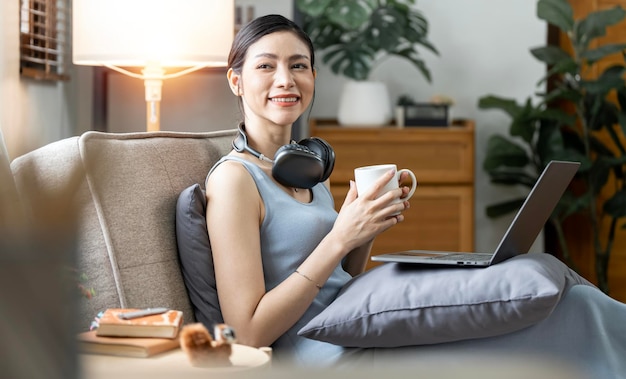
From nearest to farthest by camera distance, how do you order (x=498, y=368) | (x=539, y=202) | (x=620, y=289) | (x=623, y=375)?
(x=498, y=368), (x=623, y=375), (x=539, y=202), (x=620, y=289)

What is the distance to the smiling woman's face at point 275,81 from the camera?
1738 millimetres

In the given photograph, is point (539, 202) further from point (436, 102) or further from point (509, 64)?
point (509, 64)

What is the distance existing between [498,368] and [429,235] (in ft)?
13.7

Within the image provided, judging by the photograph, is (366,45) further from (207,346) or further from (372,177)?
(207,346)

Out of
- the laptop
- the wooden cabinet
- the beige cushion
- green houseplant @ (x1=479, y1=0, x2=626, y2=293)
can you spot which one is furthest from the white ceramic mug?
green houseplant @ (x1=479, y1=0, x2=626, y2=293)

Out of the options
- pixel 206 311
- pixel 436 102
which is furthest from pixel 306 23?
pixel 206 311

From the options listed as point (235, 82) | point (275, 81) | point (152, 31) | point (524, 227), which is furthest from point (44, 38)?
point (524, 227)

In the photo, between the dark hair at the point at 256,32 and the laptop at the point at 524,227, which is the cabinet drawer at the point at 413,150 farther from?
the laptop at the point at 524,227

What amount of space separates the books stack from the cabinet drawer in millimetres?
3184

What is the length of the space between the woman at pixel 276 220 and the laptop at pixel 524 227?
3.7 inches

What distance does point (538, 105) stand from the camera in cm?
446

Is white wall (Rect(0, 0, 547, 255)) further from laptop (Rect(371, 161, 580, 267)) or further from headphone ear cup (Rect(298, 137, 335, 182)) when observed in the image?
laptop (Rect(371, 161, 580, 267))

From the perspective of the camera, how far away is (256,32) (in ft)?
5.78

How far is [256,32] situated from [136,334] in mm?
878
